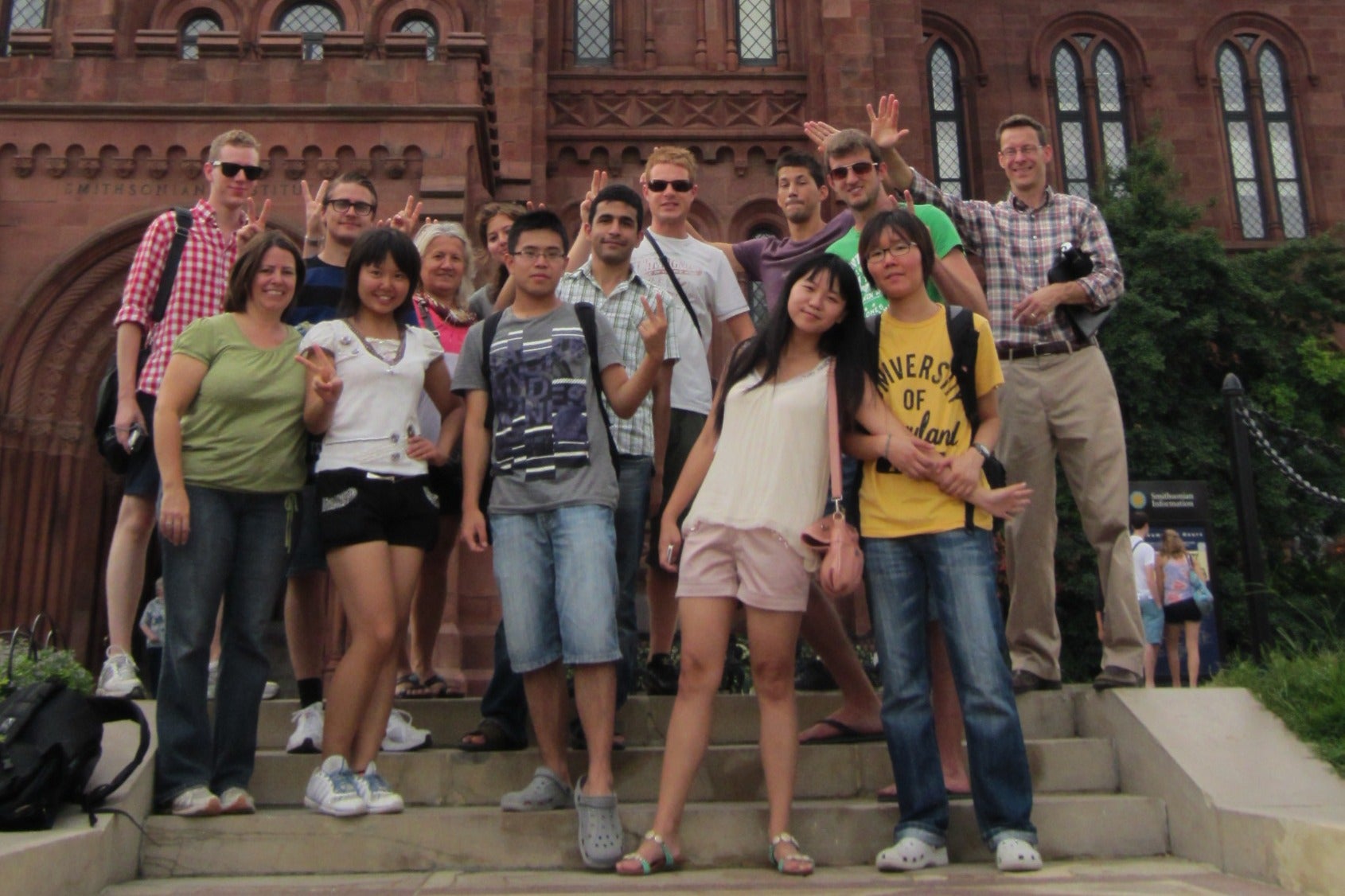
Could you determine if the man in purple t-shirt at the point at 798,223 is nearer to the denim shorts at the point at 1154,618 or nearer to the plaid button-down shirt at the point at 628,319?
the plaid button-down shirt at the point at 628,319

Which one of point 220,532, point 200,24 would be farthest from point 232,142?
point 200,24

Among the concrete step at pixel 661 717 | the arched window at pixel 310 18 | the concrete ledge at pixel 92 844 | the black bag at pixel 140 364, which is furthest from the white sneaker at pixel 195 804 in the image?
the arched window at pixel 310 18

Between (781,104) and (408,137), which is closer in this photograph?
(408,137)

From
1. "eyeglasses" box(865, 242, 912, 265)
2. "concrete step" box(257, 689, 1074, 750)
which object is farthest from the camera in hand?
"concrete step" box(257, 689, 1074, 750)

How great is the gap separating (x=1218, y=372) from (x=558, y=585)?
17.3 metres

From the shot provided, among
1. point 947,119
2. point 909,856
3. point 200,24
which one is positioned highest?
point 947,119

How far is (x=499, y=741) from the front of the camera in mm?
4848

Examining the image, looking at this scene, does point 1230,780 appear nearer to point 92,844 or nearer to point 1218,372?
point 92,844

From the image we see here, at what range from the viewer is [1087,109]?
23.1 meters

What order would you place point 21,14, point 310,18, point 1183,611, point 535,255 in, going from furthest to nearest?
point 310,18 → point 21,14 → point 1183,611 → point 535,255

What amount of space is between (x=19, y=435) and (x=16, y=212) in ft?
7.20

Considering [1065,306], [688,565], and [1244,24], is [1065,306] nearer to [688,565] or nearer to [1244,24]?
[688,565]

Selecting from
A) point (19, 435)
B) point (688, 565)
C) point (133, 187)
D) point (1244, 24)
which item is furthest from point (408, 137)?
point (1244, 24)

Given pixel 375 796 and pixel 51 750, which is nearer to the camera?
pixel 51 750
